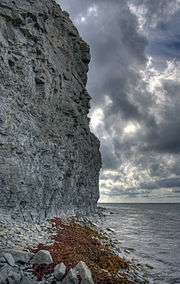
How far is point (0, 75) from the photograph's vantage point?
34.1 metres

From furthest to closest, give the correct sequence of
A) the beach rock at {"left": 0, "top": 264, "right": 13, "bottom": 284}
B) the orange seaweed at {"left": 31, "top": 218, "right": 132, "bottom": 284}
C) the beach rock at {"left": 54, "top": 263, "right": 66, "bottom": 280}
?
the orange seaweed at {"left": 31, "top": 218, "right": 132, "bottom": 284} < the beach rock at {"left": 54, "top": 263, "right": 66, "bottom": 280} < the beach rock at {"left": 0, "top": 264, "right": 13, "bottom": 284}

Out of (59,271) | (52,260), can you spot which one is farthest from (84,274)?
(52,260)

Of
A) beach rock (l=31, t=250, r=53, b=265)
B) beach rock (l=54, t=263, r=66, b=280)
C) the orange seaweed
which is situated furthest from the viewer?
the orange seaweed

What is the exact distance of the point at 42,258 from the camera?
21.1 metres

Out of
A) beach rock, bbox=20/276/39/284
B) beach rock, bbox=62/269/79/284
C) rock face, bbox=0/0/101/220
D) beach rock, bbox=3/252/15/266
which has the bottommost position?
beach rock, bbox=20/276/39/284

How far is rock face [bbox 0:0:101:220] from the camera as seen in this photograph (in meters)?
33.7

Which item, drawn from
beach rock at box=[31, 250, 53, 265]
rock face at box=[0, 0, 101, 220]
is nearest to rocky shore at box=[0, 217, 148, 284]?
beach rock at box=[31, 250, 53, 265]

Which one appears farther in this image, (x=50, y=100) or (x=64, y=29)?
(x=64, y=29)

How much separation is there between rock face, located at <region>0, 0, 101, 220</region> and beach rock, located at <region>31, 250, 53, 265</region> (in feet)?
36.3

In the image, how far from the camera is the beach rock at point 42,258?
20.9 metres

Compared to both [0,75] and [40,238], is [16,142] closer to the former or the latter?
[0,75]

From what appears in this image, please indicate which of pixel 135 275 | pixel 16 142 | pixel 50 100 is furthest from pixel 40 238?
pixel 50 100

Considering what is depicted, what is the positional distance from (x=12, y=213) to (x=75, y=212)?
75.1ft

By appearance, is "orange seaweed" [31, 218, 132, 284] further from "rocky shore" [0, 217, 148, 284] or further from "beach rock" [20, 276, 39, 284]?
"beach rock" [20, 276, 39, 284]
